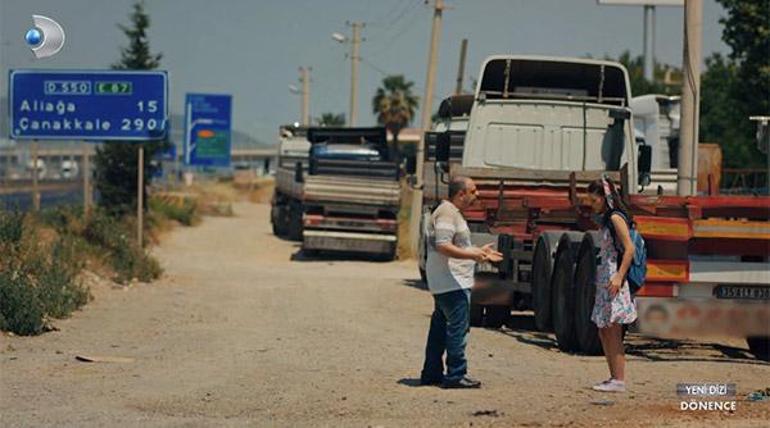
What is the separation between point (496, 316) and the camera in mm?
16641

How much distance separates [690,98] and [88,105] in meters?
14.4

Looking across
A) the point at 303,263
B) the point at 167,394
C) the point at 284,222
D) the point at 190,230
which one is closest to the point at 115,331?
the point at 167,394

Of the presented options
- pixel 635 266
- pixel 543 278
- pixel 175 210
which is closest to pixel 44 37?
pixel 543 278

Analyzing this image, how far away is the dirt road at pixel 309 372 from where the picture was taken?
922 centimetres

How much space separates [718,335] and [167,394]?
512 cm

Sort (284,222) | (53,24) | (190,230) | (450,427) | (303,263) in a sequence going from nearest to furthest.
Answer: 1. (450,427)
2. (53,24)
3. (303,263)
4. (284,222)
5. (190,230)

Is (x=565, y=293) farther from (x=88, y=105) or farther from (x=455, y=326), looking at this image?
(x=88, y=105)

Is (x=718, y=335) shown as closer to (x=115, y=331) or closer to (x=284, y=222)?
(x=115, y=331)

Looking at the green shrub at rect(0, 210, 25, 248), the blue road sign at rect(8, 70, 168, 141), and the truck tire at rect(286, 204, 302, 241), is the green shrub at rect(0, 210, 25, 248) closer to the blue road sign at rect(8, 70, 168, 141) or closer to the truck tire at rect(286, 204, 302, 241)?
the blue road sign at rect(8, 70, 168, 141)

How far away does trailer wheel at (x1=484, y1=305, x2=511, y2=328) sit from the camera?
16.6 metres

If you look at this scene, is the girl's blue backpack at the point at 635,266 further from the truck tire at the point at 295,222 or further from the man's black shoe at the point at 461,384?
the truck tire at the point at 295,222

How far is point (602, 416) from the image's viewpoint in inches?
352

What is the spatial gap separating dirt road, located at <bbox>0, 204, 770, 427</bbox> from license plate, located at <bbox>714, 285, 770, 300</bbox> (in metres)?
0.67

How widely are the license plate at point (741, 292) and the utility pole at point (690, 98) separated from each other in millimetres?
5352
